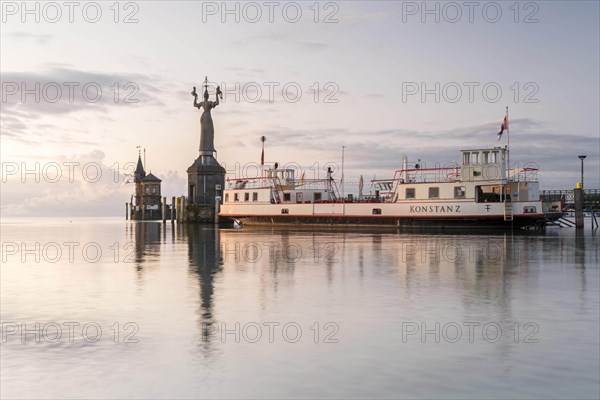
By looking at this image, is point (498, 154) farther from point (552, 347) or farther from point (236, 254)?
point (552, 347)

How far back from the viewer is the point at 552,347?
35.6ft

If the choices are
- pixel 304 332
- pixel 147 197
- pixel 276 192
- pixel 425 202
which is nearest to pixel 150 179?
pixel 147 197

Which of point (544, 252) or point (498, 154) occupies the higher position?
point (498, 154)

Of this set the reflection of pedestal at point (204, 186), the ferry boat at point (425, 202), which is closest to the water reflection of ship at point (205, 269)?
the ferry boat at point (425, 202)

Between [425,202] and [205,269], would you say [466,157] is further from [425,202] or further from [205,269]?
[205,269]

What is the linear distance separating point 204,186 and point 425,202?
1190 inches

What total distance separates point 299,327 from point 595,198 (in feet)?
206

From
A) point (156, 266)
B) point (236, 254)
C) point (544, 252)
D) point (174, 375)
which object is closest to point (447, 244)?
point (544, 252)

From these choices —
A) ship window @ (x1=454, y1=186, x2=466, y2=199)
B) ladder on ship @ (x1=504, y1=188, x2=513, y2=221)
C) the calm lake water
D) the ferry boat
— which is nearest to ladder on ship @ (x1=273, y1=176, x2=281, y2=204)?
the ferry boat

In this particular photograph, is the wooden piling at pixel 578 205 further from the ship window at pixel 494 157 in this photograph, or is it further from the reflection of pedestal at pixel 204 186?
the reflection of pedestal at pixel 204 186

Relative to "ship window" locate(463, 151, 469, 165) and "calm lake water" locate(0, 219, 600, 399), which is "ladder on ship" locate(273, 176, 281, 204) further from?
"calm lake water" locate(0, 219, 600, 399)

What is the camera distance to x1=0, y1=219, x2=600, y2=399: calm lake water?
8859 millimetres

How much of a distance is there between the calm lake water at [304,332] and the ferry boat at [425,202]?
1045 inches

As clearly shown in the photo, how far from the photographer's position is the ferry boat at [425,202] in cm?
5006
